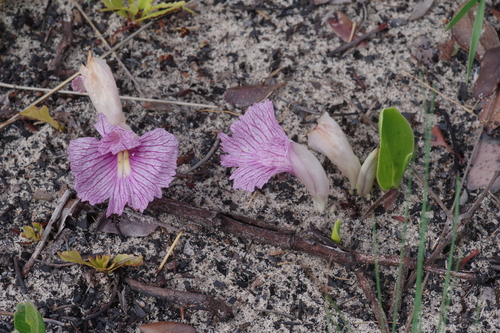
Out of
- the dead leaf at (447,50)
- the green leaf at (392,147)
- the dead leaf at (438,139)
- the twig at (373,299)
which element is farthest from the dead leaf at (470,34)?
the twig at (373,299)

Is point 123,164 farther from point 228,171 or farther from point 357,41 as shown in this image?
point 357,41

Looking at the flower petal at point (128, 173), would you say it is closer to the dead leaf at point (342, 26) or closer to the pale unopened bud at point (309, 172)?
the pale unopened bud at point (309, 172)

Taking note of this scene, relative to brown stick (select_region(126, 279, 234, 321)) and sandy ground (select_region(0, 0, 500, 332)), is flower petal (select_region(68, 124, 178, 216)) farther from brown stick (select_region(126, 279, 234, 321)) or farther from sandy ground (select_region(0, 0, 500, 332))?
brown stick (select_region(126, 279, 234, 321))

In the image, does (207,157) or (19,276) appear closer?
(19,276)

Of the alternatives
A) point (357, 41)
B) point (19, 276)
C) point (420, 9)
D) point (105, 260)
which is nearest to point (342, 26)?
point (357, 41)

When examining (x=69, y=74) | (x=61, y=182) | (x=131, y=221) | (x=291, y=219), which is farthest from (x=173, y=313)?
(x=69, y=74)

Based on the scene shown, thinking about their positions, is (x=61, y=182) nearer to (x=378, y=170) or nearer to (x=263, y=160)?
(x=263, y=160)
